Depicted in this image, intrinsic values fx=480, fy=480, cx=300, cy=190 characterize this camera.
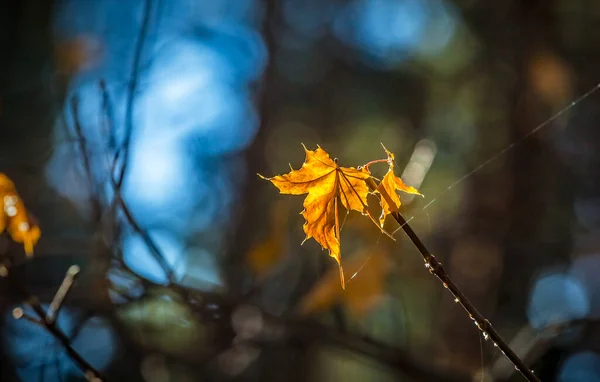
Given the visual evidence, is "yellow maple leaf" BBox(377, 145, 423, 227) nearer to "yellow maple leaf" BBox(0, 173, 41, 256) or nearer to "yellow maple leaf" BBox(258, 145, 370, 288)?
"yellow maple leaf" BBox(258, 145, 370, 288)

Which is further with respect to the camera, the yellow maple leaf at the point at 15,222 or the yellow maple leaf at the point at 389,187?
the yellow maple leaf at the point at 15,222

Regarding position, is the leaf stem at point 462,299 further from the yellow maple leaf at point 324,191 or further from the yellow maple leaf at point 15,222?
the yellow maple leaf at point 15,222

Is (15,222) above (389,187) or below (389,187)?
below

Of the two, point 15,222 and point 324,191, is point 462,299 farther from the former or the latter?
point 15,222

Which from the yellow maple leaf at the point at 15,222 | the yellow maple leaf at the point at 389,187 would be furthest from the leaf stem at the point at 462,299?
the yellow maple leaf at the point at 15,222

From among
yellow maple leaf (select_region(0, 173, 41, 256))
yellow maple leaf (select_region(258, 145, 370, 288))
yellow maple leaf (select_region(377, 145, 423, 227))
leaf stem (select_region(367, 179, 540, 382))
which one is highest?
yellow maple leaf (select_region(377, 145, 423, 227))

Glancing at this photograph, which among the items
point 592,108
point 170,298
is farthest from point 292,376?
point 592,108

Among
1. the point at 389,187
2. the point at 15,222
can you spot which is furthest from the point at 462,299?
the point at 15,222

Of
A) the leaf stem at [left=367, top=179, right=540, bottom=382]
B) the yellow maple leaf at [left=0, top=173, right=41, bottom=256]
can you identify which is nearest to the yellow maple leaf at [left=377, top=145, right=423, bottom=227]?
the leaf stem at [left=367, top=179, right=540, bottom=382]

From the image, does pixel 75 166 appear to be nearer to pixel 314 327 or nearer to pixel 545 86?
pixel 314 327
